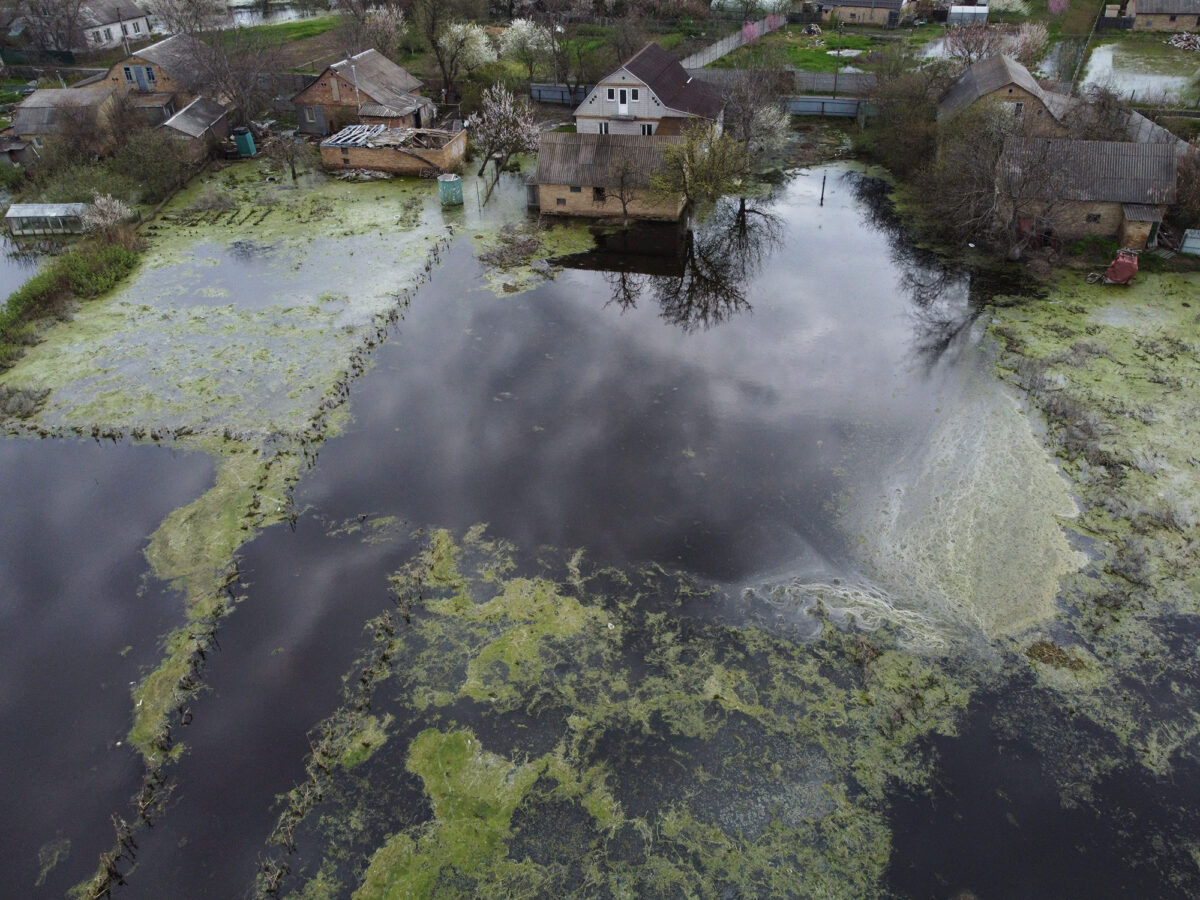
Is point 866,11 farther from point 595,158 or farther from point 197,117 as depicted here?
point 197,117

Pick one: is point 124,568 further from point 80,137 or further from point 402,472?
point 80,137

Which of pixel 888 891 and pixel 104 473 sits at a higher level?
pixel 104 473

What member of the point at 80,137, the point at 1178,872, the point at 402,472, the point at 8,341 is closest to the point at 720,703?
the point at 1178,872

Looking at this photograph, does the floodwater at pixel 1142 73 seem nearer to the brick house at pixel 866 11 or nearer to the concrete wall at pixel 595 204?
the brick house at pixel 866 11

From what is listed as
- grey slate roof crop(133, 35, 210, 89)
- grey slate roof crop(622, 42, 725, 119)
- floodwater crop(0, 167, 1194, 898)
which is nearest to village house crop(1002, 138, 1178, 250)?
floodwater crop(0, 167, 1194, 898)

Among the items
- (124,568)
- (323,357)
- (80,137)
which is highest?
(80,137)

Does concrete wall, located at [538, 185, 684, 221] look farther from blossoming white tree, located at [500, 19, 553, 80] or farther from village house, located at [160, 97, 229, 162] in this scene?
blossoming white tree, located at [500, 19, 553, 80]
